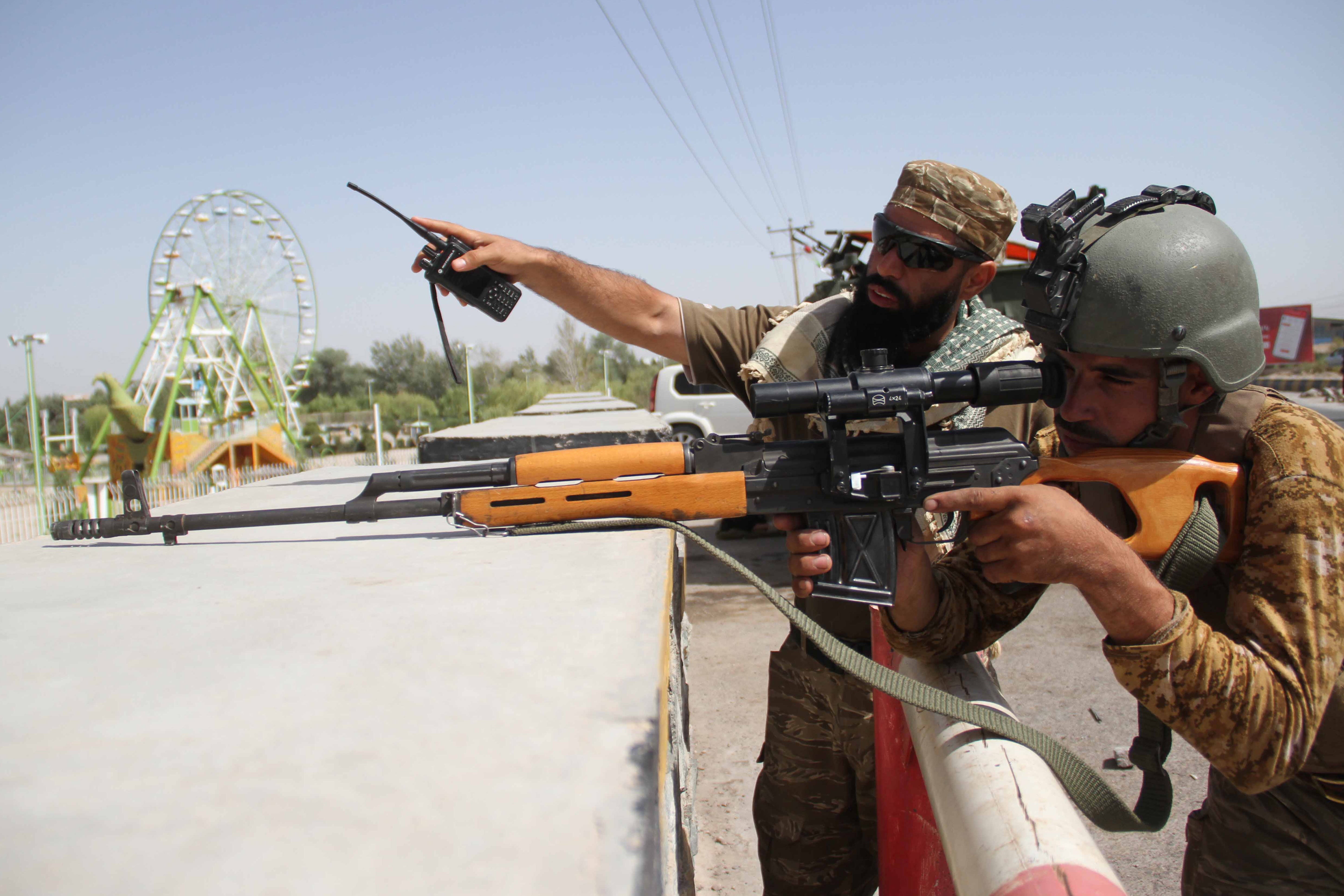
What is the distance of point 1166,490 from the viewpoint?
1545mm

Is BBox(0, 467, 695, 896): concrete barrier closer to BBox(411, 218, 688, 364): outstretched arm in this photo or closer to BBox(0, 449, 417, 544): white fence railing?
BBox(411, 218, 688, 364): outstretched arm

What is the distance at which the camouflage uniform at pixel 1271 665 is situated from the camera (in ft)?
4.23

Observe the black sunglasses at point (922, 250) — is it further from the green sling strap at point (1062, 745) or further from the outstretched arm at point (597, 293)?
the green sling strap at point (1062, 745)

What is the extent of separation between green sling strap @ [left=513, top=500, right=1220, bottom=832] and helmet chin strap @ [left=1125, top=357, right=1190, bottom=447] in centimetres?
17

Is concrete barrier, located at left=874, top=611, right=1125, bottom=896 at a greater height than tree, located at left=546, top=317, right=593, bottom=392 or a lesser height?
lesser

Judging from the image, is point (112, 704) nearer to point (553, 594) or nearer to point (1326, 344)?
point (553, 594)

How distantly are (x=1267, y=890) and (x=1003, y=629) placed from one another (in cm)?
67

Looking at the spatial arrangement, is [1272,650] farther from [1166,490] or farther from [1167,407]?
[1167,407]

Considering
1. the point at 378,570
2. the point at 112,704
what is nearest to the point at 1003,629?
→ the point at 378,570

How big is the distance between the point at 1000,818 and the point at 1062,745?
0.48 meters

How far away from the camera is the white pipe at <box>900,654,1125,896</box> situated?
94 centimetres

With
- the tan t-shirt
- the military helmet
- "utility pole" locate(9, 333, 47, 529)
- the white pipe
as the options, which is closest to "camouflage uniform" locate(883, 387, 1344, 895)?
the military helmet

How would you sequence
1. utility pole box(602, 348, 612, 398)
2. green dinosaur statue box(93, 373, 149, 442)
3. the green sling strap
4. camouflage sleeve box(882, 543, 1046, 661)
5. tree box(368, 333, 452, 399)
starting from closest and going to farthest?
1. the green sling strap
2. camouflage sleeve box(882, 543, 1046, 661)
3. green dinosaur statue box(93, 373, 149, 442)
4. utility pole box(602, 348, 612, 398)
5. tree box(368, 333, 452, 399)

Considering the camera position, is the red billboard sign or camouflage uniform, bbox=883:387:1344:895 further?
the red billboard sign
